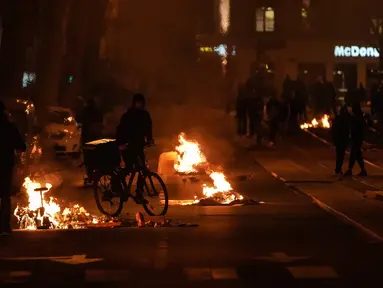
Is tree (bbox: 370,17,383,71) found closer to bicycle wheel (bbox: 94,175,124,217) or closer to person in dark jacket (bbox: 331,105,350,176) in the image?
person in dark jacket (bbox: 331,105,350,176)

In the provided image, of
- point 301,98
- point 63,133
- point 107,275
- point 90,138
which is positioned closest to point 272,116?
point 301,98

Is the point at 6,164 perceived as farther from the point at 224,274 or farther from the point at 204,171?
the point at 204,171

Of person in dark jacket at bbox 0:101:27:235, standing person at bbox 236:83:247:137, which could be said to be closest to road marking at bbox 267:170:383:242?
person in dark jacket at bbox 0:101:27:235


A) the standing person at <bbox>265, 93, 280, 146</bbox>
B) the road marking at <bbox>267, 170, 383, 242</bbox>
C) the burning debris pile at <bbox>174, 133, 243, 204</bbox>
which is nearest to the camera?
the road marking at <bbox>267, 170, 383, 242</bbox>

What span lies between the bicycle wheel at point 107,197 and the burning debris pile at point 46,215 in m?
0.28

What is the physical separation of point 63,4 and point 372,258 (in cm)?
2269

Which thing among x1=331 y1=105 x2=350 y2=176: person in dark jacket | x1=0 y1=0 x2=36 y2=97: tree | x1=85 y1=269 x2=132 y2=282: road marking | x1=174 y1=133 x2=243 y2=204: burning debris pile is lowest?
x1=174 y1=133 x2=243 y2=204: burning debris pile

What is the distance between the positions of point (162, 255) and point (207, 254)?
1.63ft

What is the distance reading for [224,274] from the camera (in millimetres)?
9352

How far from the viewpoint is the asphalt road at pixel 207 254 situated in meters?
9.15

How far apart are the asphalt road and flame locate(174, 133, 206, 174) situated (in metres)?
7.20

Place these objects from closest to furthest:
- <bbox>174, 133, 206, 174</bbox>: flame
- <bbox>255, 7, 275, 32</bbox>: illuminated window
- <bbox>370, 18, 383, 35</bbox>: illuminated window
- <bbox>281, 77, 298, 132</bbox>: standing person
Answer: <bbox>174, 133, 206, 174</bbox>: flame, <bbox>281, 77, 298, 132</bbox>: standing person, <bbox>370, 18, 383, 35</bbox>: illuminated window, <bbox>255, 7, 275, 32</bbox>: illuminated window

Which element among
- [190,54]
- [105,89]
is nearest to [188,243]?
[105,89]

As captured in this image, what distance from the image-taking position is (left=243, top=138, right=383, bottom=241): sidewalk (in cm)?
1361
